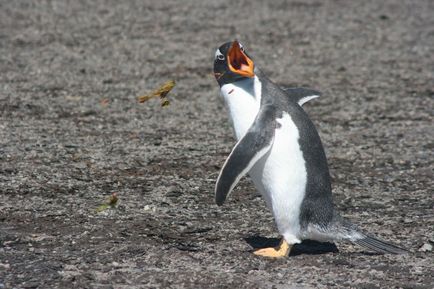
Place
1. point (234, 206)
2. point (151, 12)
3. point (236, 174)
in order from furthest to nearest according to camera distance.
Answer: point (151, 12) < point (234, 206) < point (236, 174)

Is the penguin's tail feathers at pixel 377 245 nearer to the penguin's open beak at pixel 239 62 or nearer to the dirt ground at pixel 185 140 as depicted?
the dirt ground at pixel 185 140

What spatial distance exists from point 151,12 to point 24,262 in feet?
25.3

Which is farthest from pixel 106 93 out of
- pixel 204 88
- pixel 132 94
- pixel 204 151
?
pixel 204 151

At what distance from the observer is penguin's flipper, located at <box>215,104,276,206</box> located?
438 centimetres

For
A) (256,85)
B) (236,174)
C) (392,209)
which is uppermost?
(256,85)

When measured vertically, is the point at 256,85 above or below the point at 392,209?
above

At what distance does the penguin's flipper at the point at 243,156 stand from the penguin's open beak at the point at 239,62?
306 mm

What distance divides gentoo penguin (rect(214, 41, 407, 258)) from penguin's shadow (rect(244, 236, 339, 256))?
14 cm

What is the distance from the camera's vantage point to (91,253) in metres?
4.66

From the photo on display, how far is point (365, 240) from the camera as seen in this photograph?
185 inches

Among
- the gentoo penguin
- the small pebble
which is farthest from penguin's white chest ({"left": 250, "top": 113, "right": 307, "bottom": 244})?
the small pebble

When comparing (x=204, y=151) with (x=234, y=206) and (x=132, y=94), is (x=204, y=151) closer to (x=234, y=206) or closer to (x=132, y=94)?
(x=234, y=206)

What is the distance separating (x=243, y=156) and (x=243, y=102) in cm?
34

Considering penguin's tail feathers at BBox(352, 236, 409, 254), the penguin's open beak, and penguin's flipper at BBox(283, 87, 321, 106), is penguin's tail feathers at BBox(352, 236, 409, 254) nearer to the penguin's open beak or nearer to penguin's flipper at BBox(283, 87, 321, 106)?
penguin's flipper at BBox(283, 87, 321, 106)
